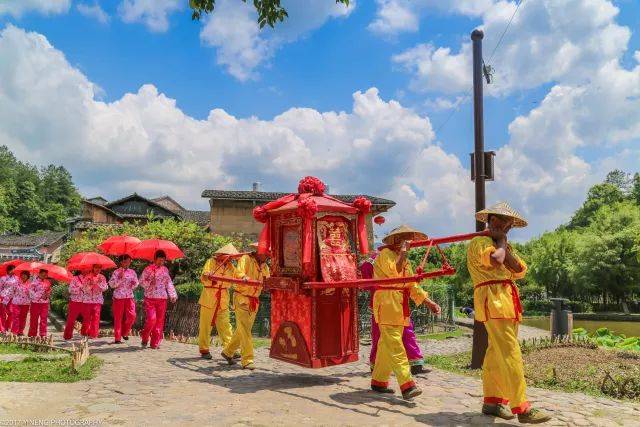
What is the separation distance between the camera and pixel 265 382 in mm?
7352

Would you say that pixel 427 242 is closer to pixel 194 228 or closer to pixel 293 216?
pixel 293 216

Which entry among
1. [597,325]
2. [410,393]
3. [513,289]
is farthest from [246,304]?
[597,325]

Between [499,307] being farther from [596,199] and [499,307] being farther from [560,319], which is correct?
[596,199]

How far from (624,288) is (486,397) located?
32.0 meters

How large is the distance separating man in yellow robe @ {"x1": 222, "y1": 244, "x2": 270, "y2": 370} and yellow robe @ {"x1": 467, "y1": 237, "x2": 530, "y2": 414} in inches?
145

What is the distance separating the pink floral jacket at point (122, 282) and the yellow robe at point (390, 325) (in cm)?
681

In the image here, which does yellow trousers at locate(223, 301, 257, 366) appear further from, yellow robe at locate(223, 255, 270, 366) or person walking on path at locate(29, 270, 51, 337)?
person walking on path at locate(29, 270, 51, 337)

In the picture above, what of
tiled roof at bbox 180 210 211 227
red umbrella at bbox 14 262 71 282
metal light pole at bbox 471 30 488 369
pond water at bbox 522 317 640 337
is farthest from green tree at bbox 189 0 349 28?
tiled roof at bbox 180 210 211 227

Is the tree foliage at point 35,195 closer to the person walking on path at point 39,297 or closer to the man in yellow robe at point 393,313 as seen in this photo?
the person walking on path at point 39,297

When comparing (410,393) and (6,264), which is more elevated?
(6,264)

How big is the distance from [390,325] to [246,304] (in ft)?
9.35

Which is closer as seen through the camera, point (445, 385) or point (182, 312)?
point (445, 385)

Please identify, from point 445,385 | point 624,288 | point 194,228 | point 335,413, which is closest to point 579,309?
point 624,288

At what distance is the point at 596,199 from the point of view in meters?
59.1
